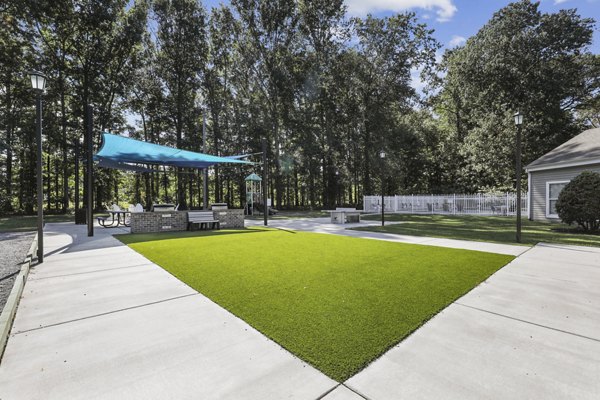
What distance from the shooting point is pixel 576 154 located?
12883 mm

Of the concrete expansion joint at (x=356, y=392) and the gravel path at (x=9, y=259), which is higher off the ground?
the gravel path at (x=9, y=259)

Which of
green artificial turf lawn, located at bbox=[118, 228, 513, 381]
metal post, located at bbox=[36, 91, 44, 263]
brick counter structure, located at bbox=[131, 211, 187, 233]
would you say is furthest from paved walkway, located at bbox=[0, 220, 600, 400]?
brick counter structure, located at bbox=[131, 211, 187, 233]

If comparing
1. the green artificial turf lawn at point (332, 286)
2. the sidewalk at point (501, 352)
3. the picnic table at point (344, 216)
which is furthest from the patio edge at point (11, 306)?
the picnic table at point (344, 216)

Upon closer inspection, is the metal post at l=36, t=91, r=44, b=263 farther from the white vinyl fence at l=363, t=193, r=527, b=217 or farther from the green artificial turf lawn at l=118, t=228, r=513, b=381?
the white vinyl fence at l=363, t=193, r=527, b=217

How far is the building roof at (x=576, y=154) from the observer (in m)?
12.0

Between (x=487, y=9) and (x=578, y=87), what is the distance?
9.80m

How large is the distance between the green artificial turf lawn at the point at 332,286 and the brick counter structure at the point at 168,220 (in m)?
3.32

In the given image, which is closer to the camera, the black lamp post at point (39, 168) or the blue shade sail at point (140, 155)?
the black lamp post at point (39, 168)

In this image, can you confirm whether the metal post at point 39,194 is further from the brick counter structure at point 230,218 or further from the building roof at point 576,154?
the building roof at point 576,154

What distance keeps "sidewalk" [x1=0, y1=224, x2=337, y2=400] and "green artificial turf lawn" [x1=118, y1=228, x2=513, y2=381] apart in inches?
9.3

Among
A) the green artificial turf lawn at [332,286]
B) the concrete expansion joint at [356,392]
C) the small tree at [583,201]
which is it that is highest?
the small tree at [583,201]

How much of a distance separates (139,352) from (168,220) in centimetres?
939

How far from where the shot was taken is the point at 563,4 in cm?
2214

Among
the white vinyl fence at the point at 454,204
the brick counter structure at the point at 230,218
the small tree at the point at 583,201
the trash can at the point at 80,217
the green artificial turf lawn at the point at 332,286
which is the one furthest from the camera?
the white vinyl fence at the point at 454,204
